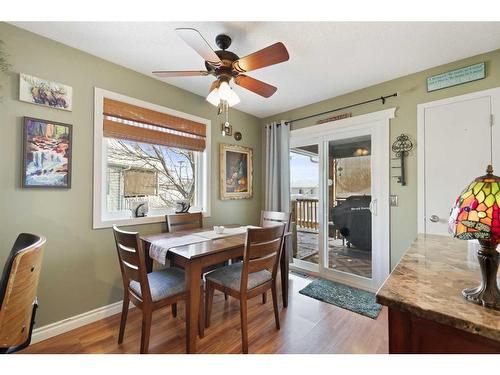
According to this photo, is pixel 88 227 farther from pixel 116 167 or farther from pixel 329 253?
pixel 329 253

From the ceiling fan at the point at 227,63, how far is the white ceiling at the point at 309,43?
255 mm

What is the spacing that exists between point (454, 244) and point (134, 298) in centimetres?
230

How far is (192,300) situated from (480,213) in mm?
1616

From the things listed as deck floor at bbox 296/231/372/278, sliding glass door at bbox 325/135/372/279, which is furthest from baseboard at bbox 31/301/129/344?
sliding glass door at bbox 325/135/372/279

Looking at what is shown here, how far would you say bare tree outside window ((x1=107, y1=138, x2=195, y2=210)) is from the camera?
236 centimetres

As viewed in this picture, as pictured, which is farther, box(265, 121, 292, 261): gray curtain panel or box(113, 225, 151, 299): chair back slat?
box(265, 121, 292, 261): gray curtain panel

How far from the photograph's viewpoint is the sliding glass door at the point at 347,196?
2.67 meters

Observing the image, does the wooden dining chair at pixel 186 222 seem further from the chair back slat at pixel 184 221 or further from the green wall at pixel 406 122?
the green wall at pixel 406 122

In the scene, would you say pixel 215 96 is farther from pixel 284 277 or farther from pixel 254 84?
pixel 284 277

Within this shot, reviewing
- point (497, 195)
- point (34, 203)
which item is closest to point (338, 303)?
point (497, 195)

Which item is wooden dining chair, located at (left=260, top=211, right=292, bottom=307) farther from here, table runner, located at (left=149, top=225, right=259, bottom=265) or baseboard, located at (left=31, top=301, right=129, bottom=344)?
baseboard, located at (left=31, top=301, right=129, bottom=344)

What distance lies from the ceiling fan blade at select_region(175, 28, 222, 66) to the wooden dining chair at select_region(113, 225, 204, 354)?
127 centimetres

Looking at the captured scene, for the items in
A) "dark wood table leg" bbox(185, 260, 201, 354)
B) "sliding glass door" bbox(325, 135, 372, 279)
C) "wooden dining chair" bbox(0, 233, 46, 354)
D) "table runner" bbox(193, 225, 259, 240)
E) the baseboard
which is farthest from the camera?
"sliding glass door" bbox(325, 135, 372, 279)

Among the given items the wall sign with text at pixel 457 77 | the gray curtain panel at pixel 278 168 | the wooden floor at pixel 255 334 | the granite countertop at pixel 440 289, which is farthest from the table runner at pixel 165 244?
the wall sign with text at pixel 457 77
